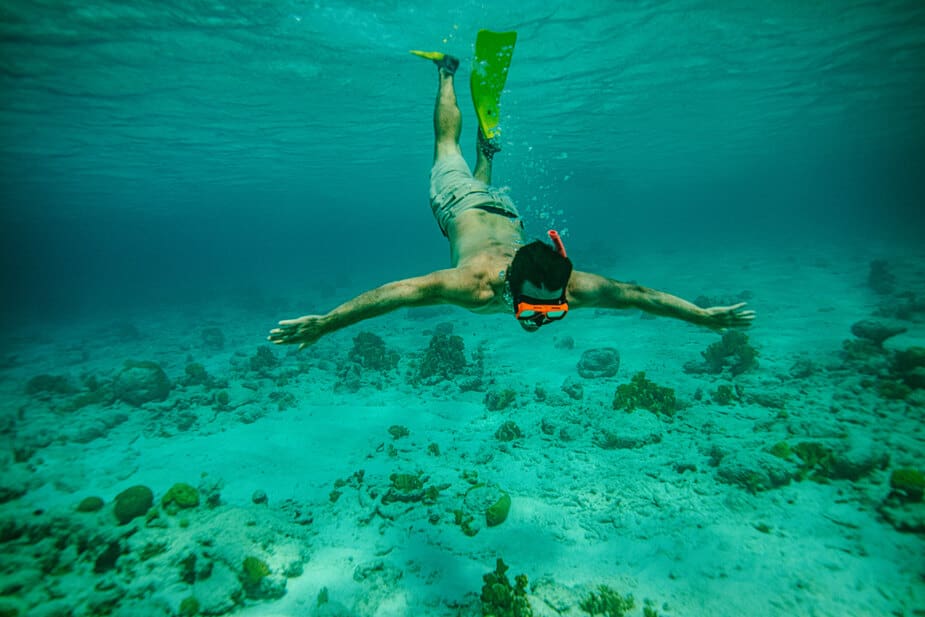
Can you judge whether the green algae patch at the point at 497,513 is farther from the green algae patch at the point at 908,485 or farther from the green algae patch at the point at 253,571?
the green algae patch at the point at 908,485

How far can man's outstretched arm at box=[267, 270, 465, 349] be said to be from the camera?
3443 mm

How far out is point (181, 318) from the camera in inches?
1043

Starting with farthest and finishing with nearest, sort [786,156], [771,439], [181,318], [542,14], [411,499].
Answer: [786,156]
[181,318]
[542,14]
[771,439]
[411,499]

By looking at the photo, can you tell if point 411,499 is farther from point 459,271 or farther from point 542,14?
point 542,14

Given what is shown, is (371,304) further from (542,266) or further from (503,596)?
(503,596)

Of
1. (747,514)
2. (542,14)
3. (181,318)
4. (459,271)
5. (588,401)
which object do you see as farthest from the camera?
(181,318)

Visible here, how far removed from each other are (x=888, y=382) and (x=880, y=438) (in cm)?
213

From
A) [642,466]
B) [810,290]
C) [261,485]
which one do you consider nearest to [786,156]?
[810,290]

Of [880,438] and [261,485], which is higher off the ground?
[880,438]

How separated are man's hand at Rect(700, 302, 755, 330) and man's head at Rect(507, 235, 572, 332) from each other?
2.28 metres

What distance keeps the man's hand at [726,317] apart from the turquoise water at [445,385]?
9.71 feet

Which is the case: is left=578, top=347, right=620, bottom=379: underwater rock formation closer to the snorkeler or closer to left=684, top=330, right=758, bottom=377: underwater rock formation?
left=684, top=330, right=758, bottom=377: underwater rock formation

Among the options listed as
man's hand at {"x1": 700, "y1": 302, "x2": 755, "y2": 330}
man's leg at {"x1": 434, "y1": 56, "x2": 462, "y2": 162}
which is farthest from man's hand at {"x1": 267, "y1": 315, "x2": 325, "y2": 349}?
man's leg at {"x1": 434, "y1": 56, "x2": 462, "y2": 162}

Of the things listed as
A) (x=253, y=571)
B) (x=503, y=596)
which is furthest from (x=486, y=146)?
(x=253, y=571)
